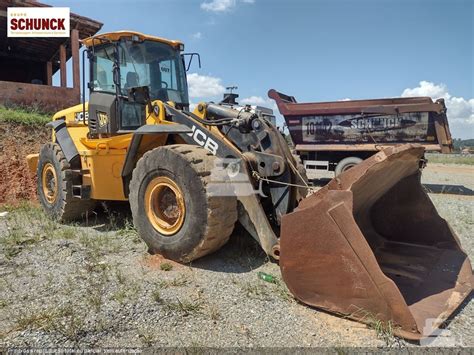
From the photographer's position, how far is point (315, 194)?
3.03 meters

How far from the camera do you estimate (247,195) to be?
149 inches

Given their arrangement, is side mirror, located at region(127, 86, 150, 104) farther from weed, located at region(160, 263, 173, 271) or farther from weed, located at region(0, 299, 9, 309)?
weed, located at region(0, 299, 9, 309)

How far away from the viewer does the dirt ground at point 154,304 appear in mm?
2588

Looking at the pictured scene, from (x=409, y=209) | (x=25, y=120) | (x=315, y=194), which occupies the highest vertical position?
(x=25, y=120)

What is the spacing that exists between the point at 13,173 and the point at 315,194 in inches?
321

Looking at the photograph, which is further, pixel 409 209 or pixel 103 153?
pixel 103 153

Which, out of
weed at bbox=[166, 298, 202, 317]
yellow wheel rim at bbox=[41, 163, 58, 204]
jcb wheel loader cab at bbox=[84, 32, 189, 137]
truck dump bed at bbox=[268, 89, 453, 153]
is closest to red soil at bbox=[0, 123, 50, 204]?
yellow wheel rim at bbox=[41, 163, 58, 204]

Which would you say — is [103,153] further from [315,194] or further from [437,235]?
[437,235]

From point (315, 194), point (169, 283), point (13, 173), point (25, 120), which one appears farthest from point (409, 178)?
point (25, 120)

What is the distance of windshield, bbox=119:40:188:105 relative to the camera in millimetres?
5234

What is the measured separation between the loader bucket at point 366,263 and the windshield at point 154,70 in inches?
125

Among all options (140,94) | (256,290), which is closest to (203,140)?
(140,94)

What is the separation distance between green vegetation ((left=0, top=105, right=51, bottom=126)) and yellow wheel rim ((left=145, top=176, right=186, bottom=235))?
345 inches

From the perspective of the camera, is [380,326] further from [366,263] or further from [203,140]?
[203,140]
